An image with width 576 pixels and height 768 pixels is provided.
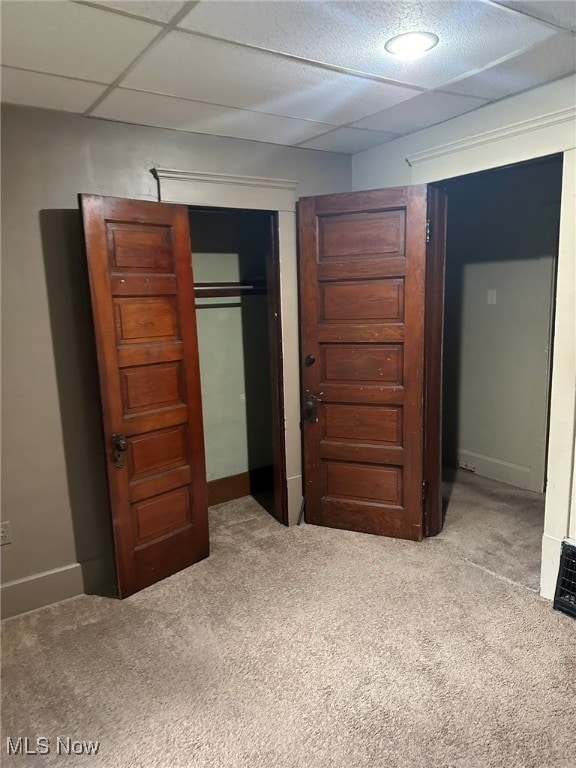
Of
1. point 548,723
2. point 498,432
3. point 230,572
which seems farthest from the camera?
point 498,432

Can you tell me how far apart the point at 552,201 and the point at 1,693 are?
414 cm

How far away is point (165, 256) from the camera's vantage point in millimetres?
2680

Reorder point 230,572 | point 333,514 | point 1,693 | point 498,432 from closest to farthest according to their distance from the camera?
1. point 1,693
2. point 230,572
3. point 333,514
4. point 498,432

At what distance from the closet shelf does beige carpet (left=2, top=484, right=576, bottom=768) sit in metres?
1.78

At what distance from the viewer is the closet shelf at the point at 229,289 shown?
3546 mm

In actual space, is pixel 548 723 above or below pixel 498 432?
below

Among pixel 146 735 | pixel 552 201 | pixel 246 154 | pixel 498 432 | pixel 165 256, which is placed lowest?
pixel 146 735

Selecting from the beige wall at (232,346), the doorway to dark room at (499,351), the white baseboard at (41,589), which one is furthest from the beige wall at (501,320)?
the white baseboard at (41,589)

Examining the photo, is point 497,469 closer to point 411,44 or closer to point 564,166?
point 564,166

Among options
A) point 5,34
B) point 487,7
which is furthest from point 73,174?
point 487,7

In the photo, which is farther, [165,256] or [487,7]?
[165,256]

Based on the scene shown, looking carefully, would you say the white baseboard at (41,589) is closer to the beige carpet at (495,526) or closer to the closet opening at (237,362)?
the closet opening at (237,362)

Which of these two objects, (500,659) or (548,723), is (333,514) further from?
(548,723)

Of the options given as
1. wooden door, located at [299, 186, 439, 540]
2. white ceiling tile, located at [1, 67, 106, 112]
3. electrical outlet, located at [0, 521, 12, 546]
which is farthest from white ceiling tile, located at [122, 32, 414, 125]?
electrical outlet, located at [0, 521, 12, 546]
